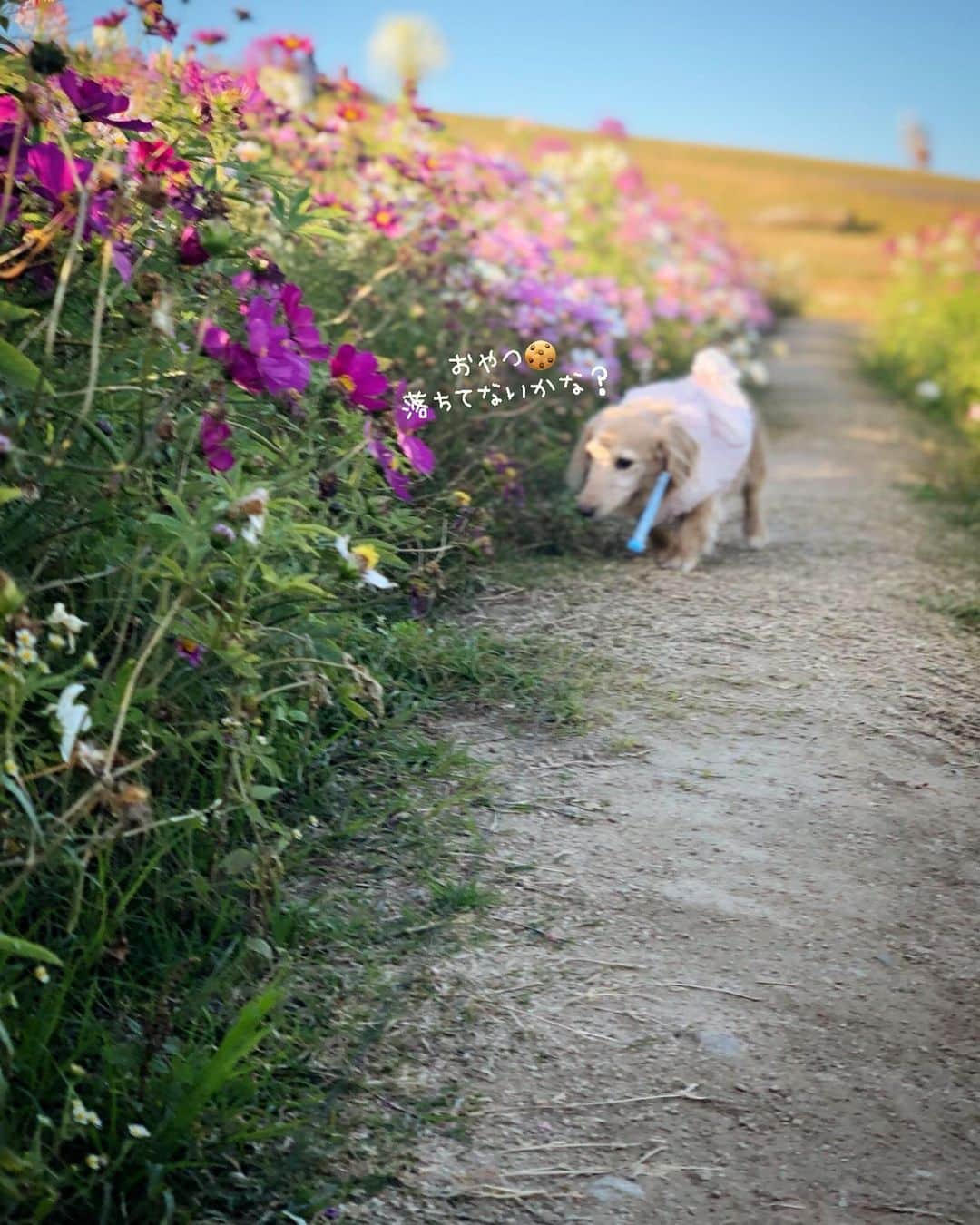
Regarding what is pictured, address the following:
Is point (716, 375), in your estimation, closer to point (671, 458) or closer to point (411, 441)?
point (671, 458)

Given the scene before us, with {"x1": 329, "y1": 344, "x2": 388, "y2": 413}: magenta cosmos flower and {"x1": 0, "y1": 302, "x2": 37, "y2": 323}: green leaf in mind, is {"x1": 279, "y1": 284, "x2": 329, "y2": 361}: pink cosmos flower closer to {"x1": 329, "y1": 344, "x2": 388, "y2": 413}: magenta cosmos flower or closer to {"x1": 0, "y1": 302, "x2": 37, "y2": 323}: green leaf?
{"x1": 329, "y1": 344, "x2": 388, "y2": 413}: magenta cosmos flower

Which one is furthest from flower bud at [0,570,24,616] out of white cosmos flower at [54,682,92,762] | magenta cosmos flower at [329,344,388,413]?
magenta cosmos flower at [329,344,388,413]

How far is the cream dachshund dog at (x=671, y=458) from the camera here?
385 cm

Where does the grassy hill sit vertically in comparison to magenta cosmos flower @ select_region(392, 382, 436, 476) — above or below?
above

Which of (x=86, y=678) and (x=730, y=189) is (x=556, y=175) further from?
(x=730, y=189)

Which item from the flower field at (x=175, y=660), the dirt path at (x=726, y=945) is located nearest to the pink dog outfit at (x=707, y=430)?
the dirt path at (x=726, y=945)

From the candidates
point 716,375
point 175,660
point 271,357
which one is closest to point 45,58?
point 271,357

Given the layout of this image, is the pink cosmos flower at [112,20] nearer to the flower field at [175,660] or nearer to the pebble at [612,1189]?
the flower field at [175,660]

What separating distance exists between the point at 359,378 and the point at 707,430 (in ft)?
7.29

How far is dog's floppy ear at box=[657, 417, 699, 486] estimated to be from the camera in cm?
388

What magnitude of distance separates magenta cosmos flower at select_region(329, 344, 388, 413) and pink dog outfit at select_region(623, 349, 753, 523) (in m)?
2.02

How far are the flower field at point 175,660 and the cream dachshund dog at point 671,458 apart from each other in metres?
0.93

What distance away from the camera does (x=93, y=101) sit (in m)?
1.86

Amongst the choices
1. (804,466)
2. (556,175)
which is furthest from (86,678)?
(556,175)
